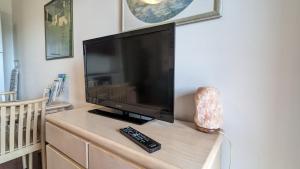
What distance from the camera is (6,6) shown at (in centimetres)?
307

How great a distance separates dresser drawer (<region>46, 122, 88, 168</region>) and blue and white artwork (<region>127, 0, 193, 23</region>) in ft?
2.74

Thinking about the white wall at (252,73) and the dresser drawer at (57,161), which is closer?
the white wall at (252,73)

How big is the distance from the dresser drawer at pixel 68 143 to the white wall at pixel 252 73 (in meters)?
0.57

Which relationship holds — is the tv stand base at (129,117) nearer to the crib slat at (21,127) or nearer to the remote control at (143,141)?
the remote control at (143,141)

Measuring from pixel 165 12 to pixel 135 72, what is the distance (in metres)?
0.42

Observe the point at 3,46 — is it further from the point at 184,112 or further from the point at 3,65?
the point at 184,112

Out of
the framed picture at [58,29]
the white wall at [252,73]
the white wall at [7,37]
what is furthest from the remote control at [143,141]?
the white wall at [7,37]

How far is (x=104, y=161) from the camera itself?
2.48 feet

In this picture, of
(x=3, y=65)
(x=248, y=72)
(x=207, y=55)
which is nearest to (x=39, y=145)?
(x=207, y=55)

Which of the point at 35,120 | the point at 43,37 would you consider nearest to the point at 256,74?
the point at 35,120

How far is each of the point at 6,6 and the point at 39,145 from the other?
2.95 metres

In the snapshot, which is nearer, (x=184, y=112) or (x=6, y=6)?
(x=184, y=112)

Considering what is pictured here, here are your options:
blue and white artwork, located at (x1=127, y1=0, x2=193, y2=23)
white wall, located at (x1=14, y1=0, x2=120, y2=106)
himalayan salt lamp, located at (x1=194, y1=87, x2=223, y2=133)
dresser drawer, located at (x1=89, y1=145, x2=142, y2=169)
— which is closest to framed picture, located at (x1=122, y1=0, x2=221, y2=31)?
blue and white artwork, located at (x1=127, y1=0, x2=193, y2=23)

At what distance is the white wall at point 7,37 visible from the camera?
9.98 ft
